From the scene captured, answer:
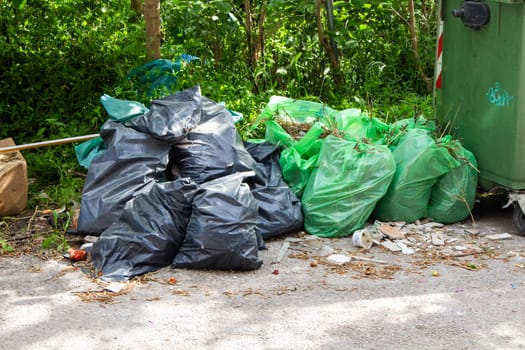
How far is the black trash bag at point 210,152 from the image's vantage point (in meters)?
5.32

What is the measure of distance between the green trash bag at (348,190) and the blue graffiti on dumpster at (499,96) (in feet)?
2.42

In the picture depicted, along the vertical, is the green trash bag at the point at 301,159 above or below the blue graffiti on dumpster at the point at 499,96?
below

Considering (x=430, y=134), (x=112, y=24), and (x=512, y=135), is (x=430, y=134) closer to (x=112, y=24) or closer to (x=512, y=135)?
(x=512, y=135)

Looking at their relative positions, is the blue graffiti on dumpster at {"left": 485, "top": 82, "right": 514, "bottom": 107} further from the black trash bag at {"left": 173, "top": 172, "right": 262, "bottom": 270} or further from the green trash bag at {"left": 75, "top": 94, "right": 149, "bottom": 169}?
the green trash bag at {"left": 75, "top": 94, "right": 149, "bottom": 169}

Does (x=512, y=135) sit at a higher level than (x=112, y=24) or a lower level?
lower

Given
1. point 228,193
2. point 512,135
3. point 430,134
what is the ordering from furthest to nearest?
point 430,134
point 512,135
point 228,193

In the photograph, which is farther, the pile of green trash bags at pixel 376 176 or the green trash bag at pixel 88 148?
the green trash bag at pixel 88 148

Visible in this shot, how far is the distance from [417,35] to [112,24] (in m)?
2.91

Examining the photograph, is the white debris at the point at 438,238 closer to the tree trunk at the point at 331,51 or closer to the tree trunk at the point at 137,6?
the tree trunk at the point at 331,51

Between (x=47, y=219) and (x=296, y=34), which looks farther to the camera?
(x=296, y=34)

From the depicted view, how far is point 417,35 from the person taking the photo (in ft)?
26.3

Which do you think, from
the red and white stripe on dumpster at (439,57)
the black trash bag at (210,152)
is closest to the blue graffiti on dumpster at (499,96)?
the red and white stripe on dumpster at (439,57)

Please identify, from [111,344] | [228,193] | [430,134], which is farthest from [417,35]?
[111,344]

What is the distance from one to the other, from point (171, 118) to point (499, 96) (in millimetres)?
2083
